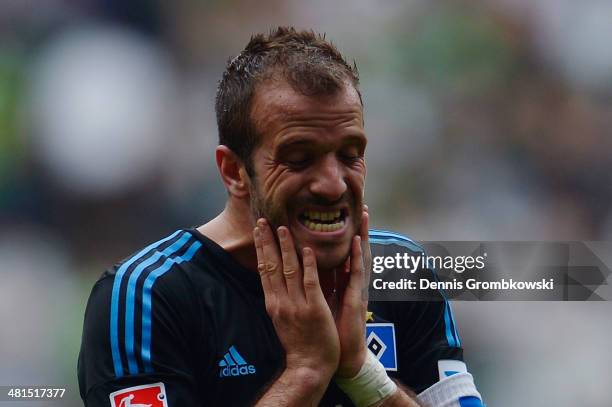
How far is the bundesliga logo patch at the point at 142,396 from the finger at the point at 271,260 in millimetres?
374

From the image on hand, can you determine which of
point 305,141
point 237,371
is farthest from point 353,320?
point 305,141

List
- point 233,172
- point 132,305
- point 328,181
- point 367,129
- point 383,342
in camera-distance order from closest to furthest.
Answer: point 328,181 < point 132,305 < point 233,172 < point 383,342 < point 367,129

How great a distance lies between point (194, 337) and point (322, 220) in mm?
462

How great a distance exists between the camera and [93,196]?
14.9 ft

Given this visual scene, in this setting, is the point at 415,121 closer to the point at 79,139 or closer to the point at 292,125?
the point at 79,139

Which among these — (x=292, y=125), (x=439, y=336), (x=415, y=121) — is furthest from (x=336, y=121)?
(x=415, y=121)

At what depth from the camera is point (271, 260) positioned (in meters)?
2.28

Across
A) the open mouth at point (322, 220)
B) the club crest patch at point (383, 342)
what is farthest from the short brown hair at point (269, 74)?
the club crest patch at point (383, 342)

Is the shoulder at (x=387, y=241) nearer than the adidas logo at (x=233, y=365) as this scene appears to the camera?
No

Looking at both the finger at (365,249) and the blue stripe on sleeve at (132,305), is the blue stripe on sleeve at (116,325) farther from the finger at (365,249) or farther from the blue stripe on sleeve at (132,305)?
the finger at (365,249)

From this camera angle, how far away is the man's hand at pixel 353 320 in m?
2.30

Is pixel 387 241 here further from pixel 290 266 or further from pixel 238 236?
pixel 290 266

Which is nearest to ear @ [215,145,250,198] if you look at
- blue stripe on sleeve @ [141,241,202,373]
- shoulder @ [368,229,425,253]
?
blue stripe on sleeve @ [141,241,202,373]

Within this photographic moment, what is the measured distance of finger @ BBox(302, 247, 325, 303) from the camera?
223 centimetres
